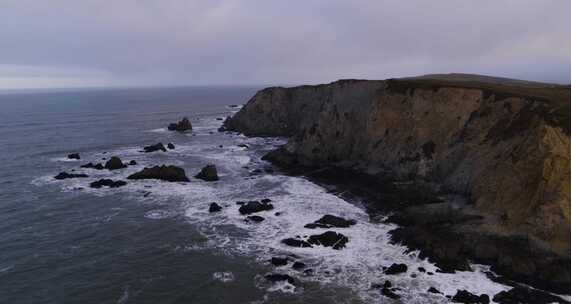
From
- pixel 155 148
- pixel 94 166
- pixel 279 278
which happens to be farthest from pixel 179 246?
pixel 155 148

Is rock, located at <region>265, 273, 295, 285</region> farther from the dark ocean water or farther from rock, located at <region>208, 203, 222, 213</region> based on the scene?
rock, located at <region>208, 203, 222, 213</region>

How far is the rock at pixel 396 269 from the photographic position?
98.2ft

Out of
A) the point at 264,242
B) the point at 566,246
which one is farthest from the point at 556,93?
the point at 264,242

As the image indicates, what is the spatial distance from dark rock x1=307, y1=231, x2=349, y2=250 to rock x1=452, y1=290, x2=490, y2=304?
32.9ft

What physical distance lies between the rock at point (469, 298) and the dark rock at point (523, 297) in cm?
79

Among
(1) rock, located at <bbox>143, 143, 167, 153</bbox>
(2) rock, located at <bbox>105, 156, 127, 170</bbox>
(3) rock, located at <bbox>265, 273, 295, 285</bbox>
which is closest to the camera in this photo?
(3) rock, located at <bbox>265, 273, 295, 285</bbox>

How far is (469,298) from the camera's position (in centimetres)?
2622

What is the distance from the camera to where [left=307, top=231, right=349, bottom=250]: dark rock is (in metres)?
34.7

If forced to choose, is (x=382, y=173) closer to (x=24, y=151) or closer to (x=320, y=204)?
(x=320, y=204)

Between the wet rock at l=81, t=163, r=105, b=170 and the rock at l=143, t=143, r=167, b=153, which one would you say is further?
the rock at l=143, t=143, r=167, b=153

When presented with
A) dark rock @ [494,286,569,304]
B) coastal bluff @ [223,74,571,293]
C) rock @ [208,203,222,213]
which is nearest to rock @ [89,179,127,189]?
rock @ [208,203,222,213]

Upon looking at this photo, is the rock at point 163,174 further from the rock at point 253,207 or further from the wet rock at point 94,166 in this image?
the rock at point 253,207

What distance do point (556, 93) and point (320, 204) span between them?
29754mm

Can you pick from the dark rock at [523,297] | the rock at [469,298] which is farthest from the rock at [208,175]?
the dark rock at [523,297]
